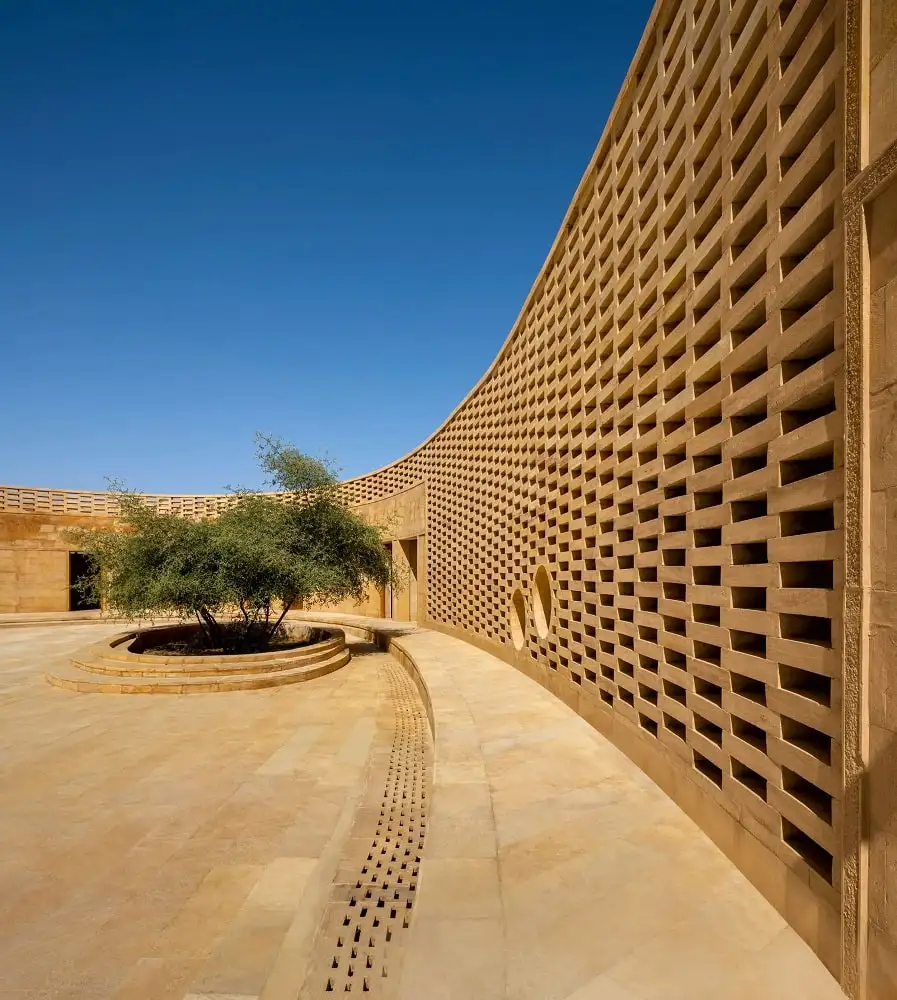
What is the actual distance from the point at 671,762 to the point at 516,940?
1669 millimetres

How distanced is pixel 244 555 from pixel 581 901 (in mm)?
8411

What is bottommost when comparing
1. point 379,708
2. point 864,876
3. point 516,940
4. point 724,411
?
point 379,708

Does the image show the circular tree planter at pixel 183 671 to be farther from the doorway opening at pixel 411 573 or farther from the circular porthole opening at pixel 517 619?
the doorway opening at pixel 411 573

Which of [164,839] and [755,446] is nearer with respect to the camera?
[755,446]

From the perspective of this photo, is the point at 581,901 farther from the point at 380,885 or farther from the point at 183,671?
the point at 183,671

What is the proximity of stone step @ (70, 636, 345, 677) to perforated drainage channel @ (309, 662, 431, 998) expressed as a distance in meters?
4.18

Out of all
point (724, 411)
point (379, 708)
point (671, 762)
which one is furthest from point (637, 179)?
point (379, 708)

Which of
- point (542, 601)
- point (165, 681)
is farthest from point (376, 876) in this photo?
point (165, 681)

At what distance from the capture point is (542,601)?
6.90 m

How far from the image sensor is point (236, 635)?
11.1 metres

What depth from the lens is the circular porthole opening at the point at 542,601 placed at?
6726 millimetres

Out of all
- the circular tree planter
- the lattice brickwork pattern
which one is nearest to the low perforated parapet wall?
the lattice brickwork pattern

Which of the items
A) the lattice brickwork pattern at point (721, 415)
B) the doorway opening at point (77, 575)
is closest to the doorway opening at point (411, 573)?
the lattice brickwork pattern at point (721, 415)

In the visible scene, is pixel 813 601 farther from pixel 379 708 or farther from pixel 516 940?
pixel 379 708
